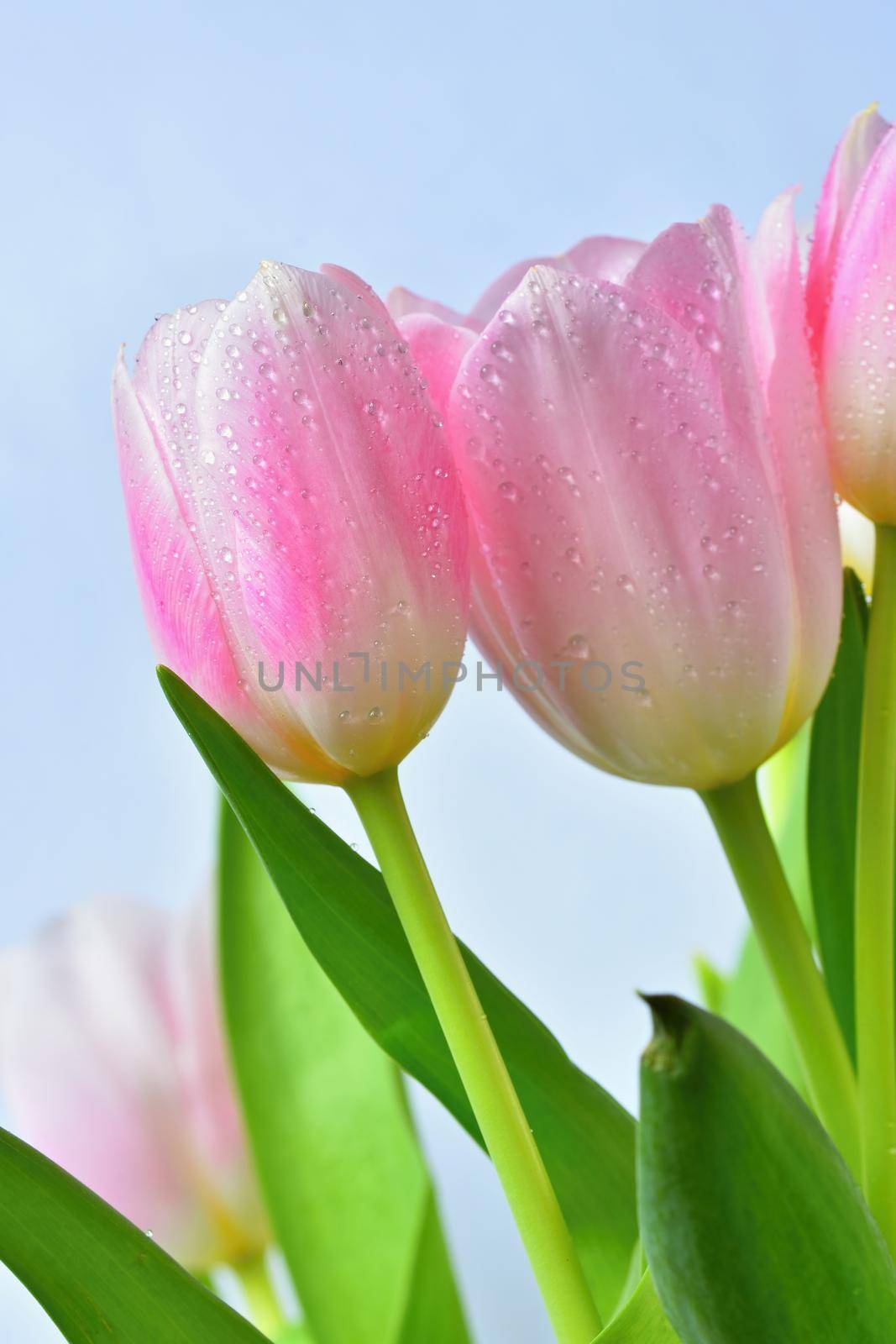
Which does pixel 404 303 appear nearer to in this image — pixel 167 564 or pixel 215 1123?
pixel 167 564

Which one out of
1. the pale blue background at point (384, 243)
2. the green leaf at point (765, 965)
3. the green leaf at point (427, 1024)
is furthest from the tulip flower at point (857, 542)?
the pale blue background at point (384, 243)

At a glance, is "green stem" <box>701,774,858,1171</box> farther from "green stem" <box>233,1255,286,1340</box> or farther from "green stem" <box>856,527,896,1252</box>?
"green stem" <box>233,1255,286,1340</box>

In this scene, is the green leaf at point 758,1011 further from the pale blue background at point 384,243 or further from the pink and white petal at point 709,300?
the pale blue background at point 384,243

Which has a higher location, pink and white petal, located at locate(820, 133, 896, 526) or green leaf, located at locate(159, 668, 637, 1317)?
pink and white petal, located at locate(820, 133, 896, 526)

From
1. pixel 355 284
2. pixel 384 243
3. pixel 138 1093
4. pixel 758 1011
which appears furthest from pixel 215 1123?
pixel 384 243

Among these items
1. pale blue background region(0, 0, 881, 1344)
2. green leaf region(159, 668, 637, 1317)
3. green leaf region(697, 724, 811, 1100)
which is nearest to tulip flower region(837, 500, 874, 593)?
green leaf region(697, 724, 811, 1100)
